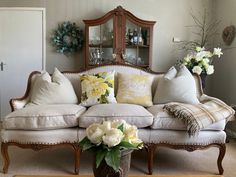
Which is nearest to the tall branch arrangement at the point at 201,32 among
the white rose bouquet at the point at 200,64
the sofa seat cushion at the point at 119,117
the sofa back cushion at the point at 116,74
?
the white rose bouquet at the point at 200,64

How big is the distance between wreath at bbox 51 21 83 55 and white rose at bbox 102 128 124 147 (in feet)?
12.1

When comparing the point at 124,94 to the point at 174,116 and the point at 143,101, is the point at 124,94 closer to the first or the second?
the point at 143,101

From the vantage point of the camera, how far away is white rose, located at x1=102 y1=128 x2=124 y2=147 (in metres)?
1.38

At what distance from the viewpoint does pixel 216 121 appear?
273 cm

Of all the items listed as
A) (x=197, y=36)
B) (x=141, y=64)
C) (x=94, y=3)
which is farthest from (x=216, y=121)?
(x=94, y=3)

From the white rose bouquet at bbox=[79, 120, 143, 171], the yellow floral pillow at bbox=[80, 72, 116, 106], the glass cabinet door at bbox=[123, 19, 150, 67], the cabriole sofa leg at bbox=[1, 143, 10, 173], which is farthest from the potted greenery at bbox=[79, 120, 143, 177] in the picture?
the glass cabinet door at bbox=[123, 19, 150, 67]

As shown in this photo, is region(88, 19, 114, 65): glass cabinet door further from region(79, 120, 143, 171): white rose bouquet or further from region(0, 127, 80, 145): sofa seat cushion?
region(79, 120, 143, 171): white rose bouquet

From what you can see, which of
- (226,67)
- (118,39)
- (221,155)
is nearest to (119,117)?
(221,155)

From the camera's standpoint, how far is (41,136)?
8.93 feet

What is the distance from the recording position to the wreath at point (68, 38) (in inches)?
193

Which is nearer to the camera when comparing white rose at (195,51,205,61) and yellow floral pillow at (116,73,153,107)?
yellow floral pillow at (116,73,153,107)

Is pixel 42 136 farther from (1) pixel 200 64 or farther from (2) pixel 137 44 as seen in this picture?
(2) pixel 137 44

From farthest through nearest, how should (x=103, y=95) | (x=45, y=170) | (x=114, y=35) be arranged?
(x=114, y=35) → (x=103, y=95) → (x=45, y=170)

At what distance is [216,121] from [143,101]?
0.84 meters
